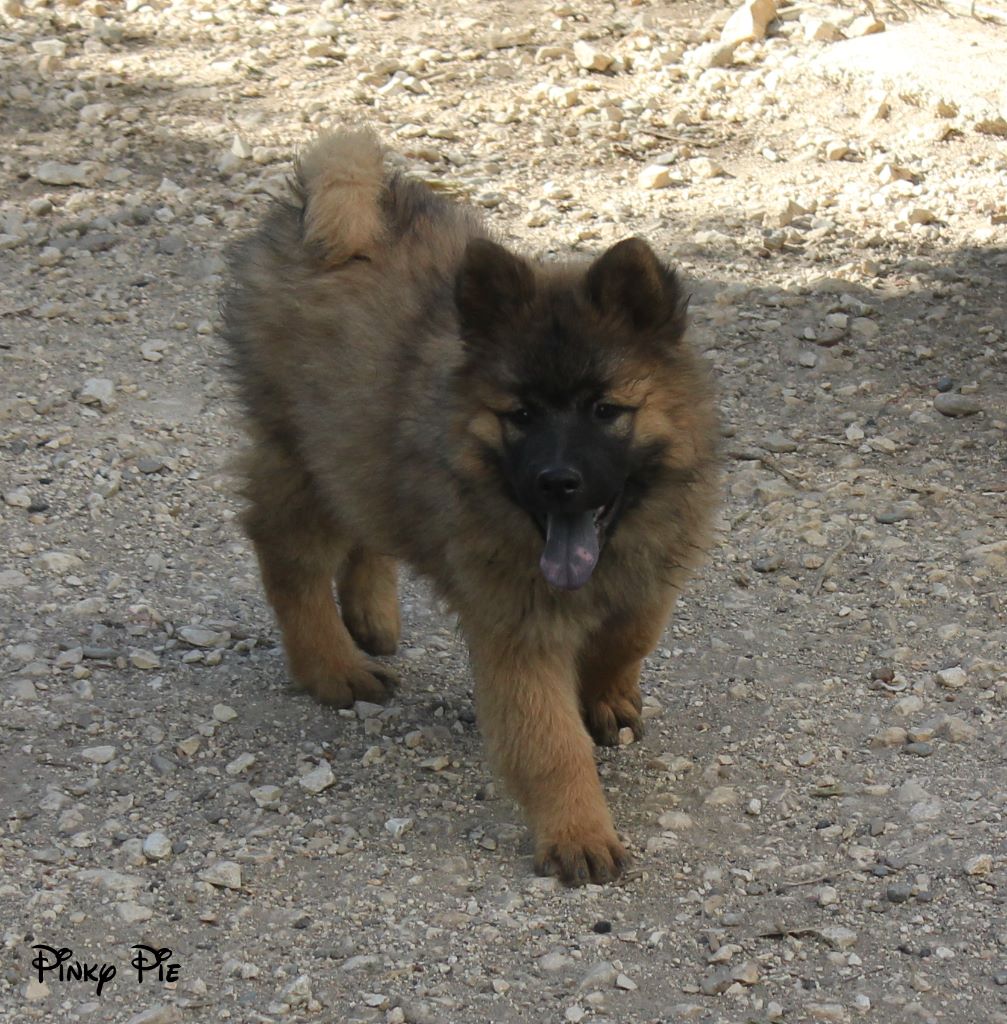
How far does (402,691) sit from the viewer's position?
18.4 feet

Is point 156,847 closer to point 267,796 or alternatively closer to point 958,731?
point 267,796

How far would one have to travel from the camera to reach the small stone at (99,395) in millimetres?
7301

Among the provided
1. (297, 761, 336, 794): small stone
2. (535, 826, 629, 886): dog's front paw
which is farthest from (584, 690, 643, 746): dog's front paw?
(297, 761, 336, 794): small stone

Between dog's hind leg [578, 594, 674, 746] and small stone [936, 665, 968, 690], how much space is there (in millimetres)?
1042

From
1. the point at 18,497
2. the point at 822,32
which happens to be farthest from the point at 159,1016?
the point at 822,32

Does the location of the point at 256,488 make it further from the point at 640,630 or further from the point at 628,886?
the point at 628,886

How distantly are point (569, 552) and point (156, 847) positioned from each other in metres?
1.49

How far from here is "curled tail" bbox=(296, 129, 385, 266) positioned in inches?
199

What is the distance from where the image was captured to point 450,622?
6199 millimetres

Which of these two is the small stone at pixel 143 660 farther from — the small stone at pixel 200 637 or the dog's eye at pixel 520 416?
the dog's eye at pixel 520 416

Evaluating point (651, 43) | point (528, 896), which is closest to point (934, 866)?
point (528, 896)

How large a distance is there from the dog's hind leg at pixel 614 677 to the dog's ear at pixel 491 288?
112cm

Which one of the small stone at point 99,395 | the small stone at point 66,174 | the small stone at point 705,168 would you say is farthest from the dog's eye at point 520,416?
the small stone at point 66,174

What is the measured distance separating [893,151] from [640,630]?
5.00m
